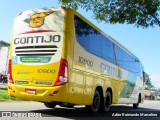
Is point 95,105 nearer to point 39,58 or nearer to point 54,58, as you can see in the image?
point 54,58

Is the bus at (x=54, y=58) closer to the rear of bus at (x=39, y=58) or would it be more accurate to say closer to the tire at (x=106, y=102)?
the rear of bus at (x=39, y=58)

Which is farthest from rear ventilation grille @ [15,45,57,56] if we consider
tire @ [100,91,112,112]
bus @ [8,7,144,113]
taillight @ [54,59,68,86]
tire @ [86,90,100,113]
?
tire @ [100,91,112,112]

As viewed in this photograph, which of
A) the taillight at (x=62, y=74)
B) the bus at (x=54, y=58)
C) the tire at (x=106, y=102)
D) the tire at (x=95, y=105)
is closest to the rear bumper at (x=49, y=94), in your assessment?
the bus at (x=54, y=58)

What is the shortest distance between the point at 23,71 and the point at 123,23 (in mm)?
5425

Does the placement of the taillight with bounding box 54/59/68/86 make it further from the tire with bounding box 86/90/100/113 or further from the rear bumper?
the tire with bounding box 86/90/100/113

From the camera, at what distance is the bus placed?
10852 millimetres

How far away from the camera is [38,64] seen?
36.6 ft

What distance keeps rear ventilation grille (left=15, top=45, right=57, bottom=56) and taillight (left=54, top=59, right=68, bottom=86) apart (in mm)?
538

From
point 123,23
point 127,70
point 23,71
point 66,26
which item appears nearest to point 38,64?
point 23,71

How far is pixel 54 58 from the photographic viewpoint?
1098 centimetres

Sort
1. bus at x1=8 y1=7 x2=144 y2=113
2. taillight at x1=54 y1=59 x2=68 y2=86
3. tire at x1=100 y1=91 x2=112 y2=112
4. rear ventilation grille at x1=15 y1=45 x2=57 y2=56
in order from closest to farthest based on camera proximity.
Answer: taillight at x1=54 y1=59 x2=68 y2=86, bus at x1=8 y1=7 x2=144 y2=113, rear ventilation grille at x1=15 y1=45 x2=57 y2=56, tire at x1=100 y1=91 x2=112 y2=112

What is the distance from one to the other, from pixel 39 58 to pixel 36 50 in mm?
310

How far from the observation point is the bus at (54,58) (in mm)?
10852

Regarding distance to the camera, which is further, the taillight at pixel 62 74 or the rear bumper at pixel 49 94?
the taillight at pixel 62 74
